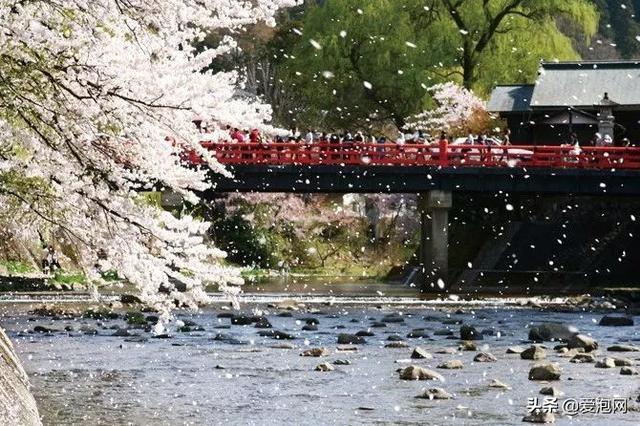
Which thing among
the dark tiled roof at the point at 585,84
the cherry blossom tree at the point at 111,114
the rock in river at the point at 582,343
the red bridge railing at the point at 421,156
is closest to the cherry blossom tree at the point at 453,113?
the dark tiled roof at the point at 585,84

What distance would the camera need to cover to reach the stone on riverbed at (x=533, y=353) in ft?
→ 76.5

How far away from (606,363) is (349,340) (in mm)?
6606

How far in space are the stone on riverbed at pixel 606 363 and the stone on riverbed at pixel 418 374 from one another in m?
3.06

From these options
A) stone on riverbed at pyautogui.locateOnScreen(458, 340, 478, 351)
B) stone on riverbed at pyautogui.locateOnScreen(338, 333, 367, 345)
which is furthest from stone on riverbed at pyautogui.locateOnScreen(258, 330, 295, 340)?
stone on riverbed at pyautogui.locateOnScreen(458, 340, 478, 351)

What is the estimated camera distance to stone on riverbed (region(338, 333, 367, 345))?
26.5 meters

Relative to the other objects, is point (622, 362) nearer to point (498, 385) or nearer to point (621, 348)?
point (621, 348)

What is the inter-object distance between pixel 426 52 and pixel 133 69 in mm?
47257

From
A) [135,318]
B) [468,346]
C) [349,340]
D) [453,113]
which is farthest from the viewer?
[453,113]

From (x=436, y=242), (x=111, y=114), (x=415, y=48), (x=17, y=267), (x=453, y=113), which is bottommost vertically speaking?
(x=17, y=267)

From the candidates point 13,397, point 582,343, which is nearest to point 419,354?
point 582,343

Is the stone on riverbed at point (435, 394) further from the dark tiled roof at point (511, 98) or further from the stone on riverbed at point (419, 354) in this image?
the dark tiled roof at point (511, 98)

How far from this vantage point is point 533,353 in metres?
23.5

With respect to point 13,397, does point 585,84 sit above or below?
above

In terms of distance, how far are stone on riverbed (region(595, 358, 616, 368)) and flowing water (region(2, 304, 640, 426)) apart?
25cm
